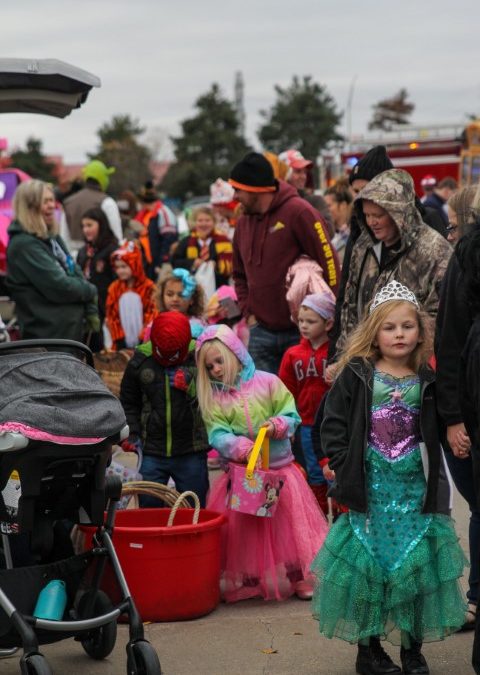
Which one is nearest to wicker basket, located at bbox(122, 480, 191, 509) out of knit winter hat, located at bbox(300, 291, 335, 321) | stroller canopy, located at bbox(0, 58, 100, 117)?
knit winter hat, located at bbox(300, 291, 335, 321)

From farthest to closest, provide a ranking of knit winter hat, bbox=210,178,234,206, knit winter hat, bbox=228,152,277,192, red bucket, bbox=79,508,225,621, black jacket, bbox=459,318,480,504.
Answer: knit winter hat, bbox=210,178,234,206
knit winter hat, bbox=228,152,277,192
red bucket, bbox=79,508,225,621
black jacket, bbox=459,318,480,504

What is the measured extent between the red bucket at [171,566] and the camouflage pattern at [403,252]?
1.37 m

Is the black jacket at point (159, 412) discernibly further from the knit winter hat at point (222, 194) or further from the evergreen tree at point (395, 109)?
the evergreen tree at point (395, 109)

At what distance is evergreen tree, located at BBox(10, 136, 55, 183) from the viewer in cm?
7319

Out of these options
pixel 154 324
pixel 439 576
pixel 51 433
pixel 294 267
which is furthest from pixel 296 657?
pixel 294 267

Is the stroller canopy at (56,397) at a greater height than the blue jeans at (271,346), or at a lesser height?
greater

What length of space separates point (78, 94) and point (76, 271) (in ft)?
7.26

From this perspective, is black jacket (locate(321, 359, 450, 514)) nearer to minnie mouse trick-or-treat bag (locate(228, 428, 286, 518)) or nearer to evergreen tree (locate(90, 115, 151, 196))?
minnie mouse trick-or-treat bag (locate(228, 428, 286, 518))

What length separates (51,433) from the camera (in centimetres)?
475

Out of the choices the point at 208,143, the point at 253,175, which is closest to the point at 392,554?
the point at 253,175

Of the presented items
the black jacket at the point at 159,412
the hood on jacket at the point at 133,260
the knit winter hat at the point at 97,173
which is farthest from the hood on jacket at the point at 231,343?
the knit winter hat at the point at 97,173

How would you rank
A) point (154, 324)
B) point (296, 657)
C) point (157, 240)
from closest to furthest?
point (296, 657) < point (154, 324) < point (157, 240)

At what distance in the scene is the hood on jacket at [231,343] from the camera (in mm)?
6453

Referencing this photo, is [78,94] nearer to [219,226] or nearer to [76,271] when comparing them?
[76,271]
